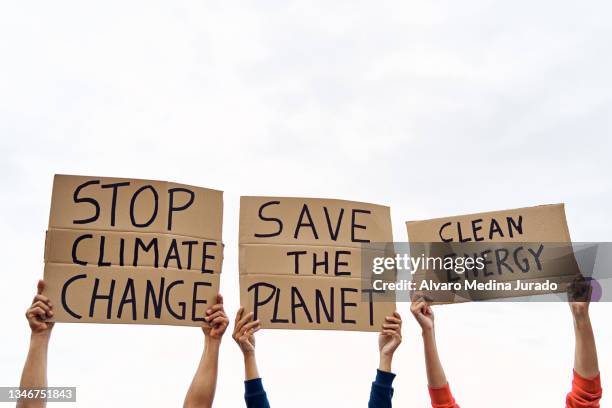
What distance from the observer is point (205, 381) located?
441 centimetres

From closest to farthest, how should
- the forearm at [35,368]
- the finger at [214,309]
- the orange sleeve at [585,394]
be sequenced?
the forearm at [35,368] → the orange sleeve at [585,394] → the finger at [214,309]

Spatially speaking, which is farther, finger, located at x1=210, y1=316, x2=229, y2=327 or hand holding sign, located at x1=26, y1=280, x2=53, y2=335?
finger, located at x1=210, y1=316, x2=229, y2=327

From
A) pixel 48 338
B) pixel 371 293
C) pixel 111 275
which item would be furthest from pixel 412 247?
pixel 48 338

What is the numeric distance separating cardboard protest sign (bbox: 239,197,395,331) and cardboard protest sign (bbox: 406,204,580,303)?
1.18ft

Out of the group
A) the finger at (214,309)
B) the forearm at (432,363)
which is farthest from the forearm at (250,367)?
the forearm at (432,363)

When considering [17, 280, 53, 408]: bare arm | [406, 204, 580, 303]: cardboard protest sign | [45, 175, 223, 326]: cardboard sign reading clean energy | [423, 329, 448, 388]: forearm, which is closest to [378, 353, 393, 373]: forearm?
[423, 329, 448, 388]: forearm

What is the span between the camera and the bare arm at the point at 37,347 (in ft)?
13.5

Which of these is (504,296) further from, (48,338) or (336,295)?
(48,338)

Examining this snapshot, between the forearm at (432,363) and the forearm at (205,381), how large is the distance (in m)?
1.42

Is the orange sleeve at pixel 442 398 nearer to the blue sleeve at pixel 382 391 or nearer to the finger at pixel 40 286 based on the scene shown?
the blue sleeve at pixel 382 391

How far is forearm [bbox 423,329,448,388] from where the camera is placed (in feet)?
14.9

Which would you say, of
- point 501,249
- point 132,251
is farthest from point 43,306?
point 501,249

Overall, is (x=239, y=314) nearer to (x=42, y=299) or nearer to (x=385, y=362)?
(x=385, y=362)

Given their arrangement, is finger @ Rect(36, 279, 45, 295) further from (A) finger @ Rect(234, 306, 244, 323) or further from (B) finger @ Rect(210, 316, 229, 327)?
(A) finger @ Rect(234, 306, 244, 323)
